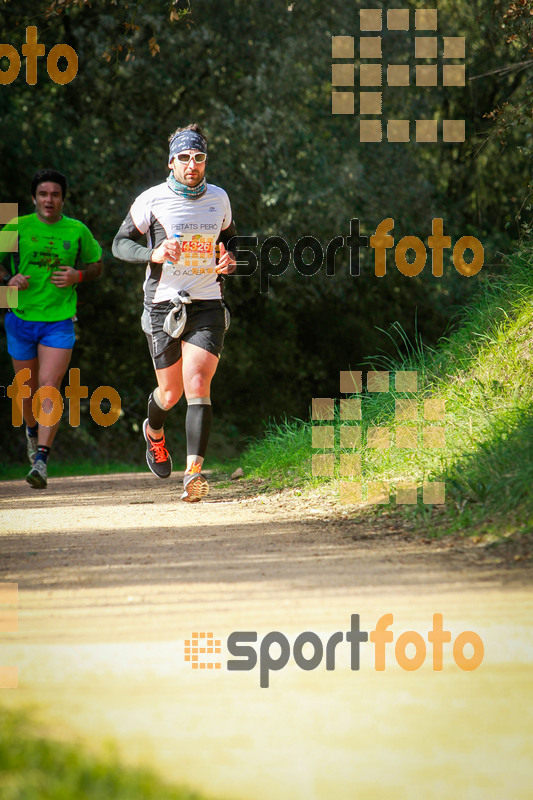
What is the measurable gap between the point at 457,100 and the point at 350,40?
2.91 meters

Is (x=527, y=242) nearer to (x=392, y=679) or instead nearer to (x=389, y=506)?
(x=389, y=506)

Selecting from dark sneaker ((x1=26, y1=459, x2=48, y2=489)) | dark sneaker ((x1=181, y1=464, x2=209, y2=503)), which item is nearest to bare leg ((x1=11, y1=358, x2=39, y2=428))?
dark sneaker ((x1=26, y1=459, x2=48, y2=489))

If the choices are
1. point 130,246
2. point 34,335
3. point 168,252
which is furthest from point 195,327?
point 34,335

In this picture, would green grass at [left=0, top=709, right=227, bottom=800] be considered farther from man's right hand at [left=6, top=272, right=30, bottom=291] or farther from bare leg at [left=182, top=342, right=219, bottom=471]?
man's right hand at [left=6, top=272, right=30, bottom=291]

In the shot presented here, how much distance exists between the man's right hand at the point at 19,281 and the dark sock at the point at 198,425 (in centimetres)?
207

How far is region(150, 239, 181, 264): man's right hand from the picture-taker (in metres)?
7.46

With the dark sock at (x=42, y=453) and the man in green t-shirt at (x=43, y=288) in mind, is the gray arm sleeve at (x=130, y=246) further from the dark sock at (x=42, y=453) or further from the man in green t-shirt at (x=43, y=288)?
the dark sock at (x=42, y=453)

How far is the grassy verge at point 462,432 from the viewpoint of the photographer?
20.4 feet

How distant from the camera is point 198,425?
7676 mm

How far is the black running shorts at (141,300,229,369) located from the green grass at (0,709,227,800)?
5100 millimetres

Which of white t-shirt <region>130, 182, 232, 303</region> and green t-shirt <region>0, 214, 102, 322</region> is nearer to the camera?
white t-shirt <region>130, 182, 232, 303</region>

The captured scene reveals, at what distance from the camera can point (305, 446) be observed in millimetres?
9594

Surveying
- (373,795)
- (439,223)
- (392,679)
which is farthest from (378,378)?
(439,223)

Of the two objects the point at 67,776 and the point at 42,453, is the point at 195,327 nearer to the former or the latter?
the point at 42,453
